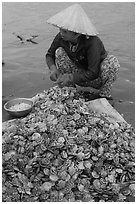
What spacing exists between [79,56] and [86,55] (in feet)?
0.25

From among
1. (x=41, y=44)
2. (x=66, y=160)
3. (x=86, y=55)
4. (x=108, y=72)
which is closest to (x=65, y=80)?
(x=86, y=55)

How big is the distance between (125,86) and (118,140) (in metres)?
1.26

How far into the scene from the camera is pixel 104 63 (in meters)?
2.91

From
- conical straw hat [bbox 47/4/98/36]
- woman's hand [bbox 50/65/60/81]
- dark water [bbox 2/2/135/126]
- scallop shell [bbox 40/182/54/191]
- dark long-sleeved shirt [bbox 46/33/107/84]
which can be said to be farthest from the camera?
dark water [bbox 2/2/135/126]

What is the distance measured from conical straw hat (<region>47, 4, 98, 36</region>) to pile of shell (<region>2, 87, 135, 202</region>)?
0.70 meters

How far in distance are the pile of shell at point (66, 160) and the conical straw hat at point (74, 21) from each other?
0.70 metres

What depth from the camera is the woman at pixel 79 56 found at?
8.50 ft

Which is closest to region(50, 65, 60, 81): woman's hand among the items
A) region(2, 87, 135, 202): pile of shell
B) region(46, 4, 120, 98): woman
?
region(46, 4, 120, 98): woman

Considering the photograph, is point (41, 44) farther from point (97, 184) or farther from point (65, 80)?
point (97, 184)

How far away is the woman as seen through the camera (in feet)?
8.50

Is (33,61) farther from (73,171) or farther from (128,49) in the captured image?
(73,171)

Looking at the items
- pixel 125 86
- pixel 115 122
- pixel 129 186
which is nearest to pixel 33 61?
pixel 125 86

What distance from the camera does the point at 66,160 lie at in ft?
6.61

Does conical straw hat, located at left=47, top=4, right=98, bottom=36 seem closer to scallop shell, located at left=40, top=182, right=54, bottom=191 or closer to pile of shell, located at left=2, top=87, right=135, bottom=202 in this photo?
pile of shell, located at left=2, top=87, right=135, bottom=202
